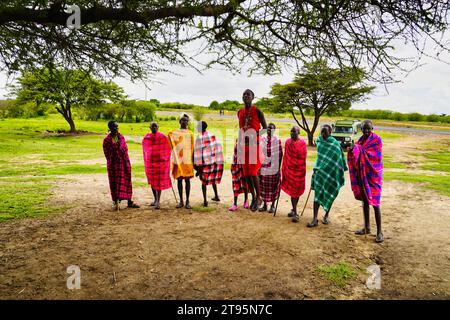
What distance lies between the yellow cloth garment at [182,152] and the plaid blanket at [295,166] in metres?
2.00

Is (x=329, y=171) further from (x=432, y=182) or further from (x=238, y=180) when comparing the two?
(x=432, y=182)

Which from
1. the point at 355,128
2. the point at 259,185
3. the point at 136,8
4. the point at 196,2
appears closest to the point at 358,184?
the point at 259,185

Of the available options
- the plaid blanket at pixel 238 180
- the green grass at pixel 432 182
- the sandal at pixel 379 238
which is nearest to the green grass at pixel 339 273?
the sandal at pixel 379 238

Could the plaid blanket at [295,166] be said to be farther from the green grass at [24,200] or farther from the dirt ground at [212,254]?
the green grass at [24,200]

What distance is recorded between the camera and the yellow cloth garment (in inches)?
264

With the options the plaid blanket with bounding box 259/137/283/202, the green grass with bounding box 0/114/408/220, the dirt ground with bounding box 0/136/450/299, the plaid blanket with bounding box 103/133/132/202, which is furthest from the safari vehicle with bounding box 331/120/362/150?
the plaid blanket with bounding box 103/133/132/202

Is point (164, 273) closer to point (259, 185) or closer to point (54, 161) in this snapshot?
point (259, 185)

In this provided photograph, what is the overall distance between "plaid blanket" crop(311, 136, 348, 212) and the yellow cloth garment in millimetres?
2594

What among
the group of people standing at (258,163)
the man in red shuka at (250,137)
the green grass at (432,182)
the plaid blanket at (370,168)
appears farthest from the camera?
the green grass at (432,182)

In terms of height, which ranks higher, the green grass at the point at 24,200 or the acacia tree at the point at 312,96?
the acacia tree at the point at 312,96

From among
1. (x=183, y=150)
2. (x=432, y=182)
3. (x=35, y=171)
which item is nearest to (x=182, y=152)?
(x=183, y=150)

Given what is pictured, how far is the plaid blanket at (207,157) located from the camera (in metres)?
6.84

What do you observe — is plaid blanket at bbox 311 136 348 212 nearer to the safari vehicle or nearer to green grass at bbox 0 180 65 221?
green grass at bbox 0 180 65 221

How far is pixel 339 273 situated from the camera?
4.06 m
